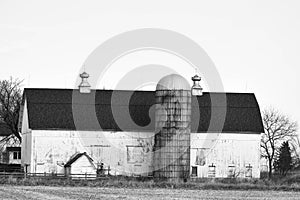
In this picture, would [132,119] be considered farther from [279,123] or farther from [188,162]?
[279,123]

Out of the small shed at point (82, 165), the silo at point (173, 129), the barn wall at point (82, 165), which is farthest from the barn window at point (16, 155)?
the silo at point (173, 129)

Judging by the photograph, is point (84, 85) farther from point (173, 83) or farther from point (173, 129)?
point (173, 129)

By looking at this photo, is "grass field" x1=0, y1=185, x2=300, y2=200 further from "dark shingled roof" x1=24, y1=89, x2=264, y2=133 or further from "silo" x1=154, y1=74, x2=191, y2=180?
"dark shingled roof" x1=24, y1=89, x2=264, y2=133

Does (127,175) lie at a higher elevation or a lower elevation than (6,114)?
lower

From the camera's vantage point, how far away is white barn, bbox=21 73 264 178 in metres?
46.9

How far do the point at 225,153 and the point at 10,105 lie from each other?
55.9 feet

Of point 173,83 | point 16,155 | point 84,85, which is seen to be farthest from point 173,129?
point 16,155

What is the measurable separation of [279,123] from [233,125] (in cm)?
1082

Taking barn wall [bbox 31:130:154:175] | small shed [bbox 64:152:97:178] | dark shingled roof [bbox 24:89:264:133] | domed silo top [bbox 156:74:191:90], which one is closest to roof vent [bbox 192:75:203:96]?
dark shingled roof [bbox 24:89:264:133]

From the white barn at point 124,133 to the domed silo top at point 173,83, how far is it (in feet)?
0.85

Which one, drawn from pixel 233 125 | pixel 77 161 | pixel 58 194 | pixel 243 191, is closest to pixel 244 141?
pixel 233 125

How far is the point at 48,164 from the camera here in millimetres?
46688

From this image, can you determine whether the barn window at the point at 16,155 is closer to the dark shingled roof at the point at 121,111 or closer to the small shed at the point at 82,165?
the dark shingled roof at the point at 121,111

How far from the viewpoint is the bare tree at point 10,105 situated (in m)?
56.2
